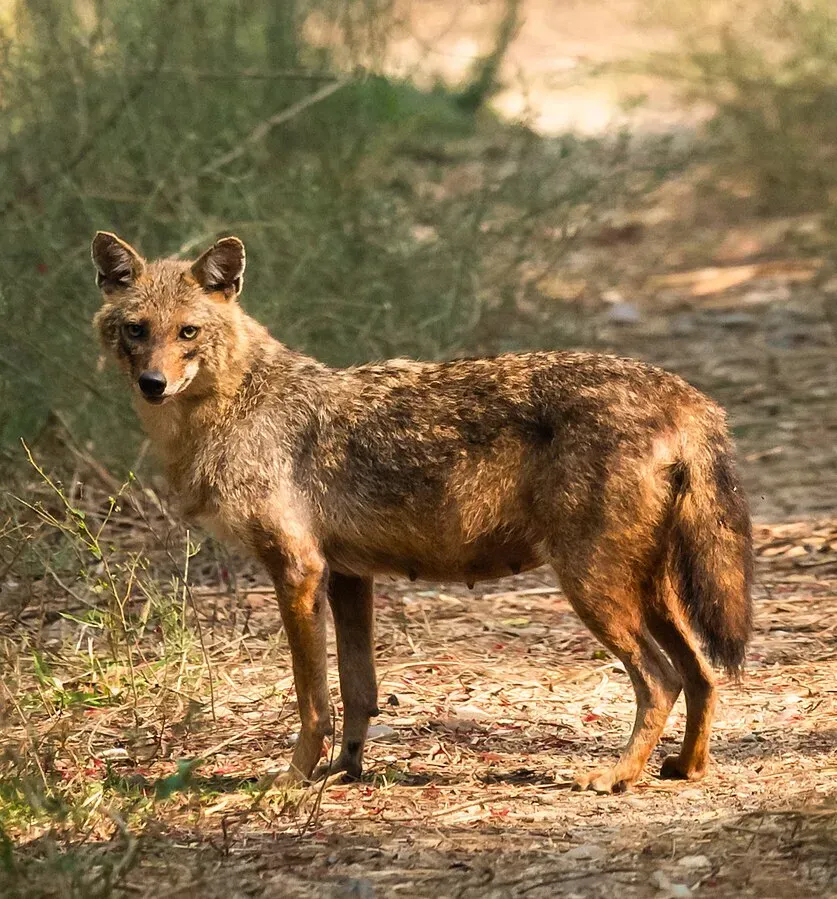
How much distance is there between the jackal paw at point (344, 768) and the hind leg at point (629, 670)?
0.84 m

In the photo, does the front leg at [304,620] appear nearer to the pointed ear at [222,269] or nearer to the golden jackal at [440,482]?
the golden jackal at [440,482]

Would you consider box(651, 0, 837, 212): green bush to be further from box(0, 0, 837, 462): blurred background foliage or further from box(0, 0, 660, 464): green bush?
box(0, 0, 660, 464): green bush

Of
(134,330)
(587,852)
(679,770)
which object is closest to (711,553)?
(679,770)

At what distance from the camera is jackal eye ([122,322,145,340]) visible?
241 inches

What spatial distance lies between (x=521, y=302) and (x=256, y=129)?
2905 millimetres

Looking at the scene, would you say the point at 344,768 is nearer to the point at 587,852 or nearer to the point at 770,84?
the point at 587,852

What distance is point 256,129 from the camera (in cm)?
1025

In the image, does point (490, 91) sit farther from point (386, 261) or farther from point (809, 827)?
point (809, 827)

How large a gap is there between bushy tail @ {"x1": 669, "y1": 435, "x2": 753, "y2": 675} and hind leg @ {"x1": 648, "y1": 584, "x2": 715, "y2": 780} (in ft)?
0.67

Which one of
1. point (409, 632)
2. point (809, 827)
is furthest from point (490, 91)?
point (809, 827)

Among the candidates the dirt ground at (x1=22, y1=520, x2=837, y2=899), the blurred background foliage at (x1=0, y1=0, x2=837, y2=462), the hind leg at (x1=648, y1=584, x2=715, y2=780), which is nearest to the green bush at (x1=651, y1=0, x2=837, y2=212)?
the blurred background foliage at (x1=0, y1=0, x2=837, y2=462)

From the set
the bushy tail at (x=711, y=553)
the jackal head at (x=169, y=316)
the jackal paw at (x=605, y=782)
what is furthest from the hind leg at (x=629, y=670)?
the jackal head at (x=169, y=316)

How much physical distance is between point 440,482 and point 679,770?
4.38 feet

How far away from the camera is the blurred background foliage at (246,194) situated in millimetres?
8805
